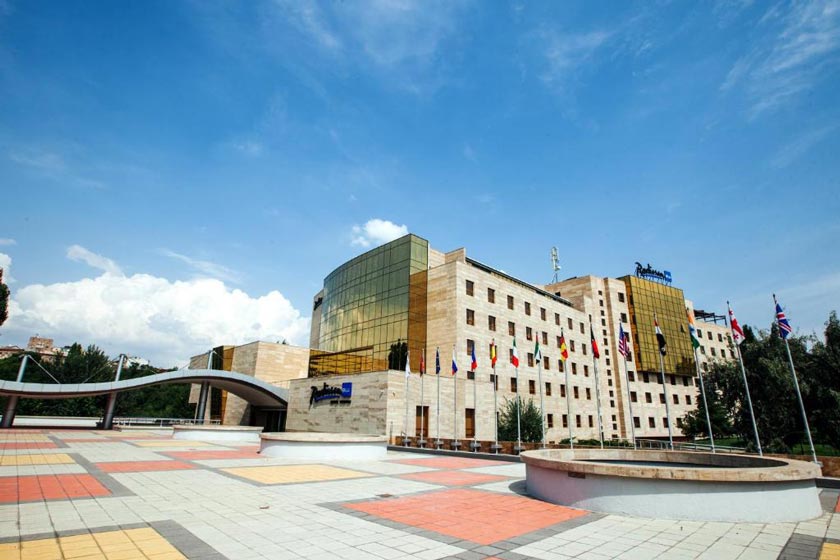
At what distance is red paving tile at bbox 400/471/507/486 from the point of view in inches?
541

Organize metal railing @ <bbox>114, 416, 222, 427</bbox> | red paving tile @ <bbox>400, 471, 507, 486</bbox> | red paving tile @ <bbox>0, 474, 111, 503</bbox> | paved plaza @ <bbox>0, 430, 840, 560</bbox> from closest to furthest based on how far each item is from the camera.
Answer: paved plaza @ <bbox>0, 430, 840, 560</bbox> < red paving tile @ <bbox>0, 474, 111, 503</bbox> < red paving tile @ <bbox>400, 471, 507, 486</bbox> < metal railing @ <bbox>114, 416, 222, 427</bbox>

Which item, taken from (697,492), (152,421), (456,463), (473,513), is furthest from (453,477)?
(152,421)

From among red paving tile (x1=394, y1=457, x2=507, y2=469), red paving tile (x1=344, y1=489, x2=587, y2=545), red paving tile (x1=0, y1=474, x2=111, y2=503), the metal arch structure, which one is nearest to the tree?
red paving tile (x1=394, y1=457, x2=507, y2=469)

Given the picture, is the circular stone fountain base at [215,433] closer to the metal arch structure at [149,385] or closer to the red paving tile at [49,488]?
the metal arch structure at [149,385]

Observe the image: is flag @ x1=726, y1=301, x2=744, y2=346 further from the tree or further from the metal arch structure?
the metal arch structure

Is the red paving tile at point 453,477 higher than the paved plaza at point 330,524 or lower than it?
lower

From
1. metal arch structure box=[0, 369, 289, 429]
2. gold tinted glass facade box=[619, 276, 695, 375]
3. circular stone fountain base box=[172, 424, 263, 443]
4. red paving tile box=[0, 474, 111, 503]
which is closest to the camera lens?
red paving tile box=[0, 474, 111, 503]

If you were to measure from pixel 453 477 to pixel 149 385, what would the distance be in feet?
120

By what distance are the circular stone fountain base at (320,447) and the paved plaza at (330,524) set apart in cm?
628

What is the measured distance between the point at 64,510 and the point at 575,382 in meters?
52.3

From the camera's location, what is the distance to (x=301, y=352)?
2298 inches

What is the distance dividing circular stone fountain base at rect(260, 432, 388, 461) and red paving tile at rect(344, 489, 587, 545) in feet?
31.8

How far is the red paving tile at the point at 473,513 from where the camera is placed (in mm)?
7801

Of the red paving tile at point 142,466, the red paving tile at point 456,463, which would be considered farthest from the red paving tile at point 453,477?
the red paving tile at point 142,466
